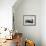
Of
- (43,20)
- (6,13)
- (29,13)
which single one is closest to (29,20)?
(29,13)

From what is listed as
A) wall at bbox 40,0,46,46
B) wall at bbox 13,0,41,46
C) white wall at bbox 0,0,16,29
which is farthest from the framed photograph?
white wall at bbox 0,0,16,29

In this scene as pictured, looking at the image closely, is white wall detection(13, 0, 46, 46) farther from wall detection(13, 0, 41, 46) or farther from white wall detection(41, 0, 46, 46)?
white wall detection(41, 0, 46, 46)

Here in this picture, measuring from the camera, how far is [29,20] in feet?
19.5

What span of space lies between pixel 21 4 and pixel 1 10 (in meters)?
1.55

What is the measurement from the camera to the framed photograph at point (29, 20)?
19.5 feet

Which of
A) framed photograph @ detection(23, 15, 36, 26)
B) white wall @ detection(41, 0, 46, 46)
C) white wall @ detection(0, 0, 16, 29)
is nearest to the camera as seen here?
white wall @ detection(0, 0, 16, 29)

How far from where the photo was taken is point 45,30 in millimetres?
5441

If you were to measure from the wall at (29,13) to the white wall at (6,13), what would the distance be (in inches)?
48.0

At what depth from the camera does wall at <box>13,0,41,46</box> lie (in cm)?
600

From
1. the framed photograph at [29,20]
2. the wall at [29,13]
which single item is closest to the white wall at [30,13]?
the wall at [29,13]

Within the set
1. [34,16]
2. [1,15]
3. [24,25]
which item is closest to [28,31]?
[24,25]

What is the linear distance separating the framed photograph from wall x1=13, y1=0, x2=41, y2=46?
0.15 m

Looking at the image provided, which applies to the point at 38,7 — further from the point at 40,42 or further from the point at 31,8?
the point at 40,42

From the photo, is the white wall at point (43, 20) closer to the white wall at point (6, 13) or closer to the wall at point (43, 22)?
the wall at point (43, 22)
